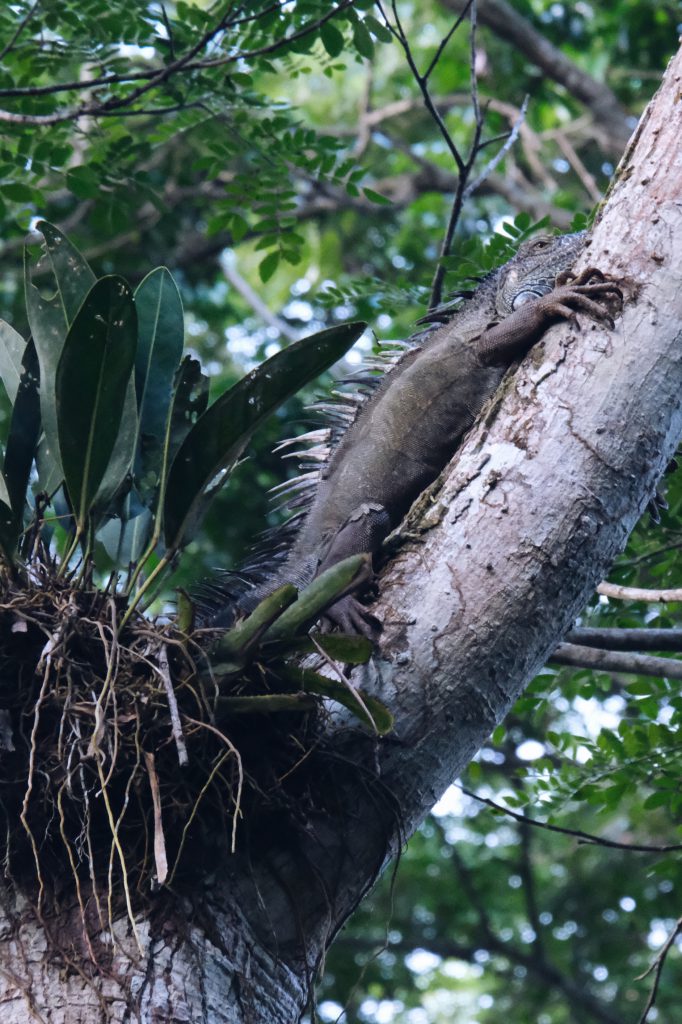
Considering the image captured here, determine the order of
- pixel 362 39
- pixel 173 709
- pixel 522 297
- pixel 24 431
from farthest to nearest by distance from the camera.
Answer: pixel 362 39
pixel 522 297
pixel 24 431
pixel 173 709

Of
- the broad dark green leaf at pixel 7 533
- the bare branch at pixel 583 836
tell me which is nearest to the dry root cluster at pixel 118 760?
the broad dark green leaf at pixel 7 533

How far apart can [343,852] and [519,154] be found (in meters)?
10.1

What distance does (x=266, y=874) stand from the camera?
2254 mm

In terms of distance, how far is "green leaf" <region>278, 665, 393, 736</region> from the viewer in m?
2.18

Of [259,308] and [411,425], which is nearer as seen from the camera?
[411,425]

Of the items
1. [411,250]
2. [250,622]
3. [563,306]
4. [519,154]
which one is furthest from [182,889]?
[519,154]

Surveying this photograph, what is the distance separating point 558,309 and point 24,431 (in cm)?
146

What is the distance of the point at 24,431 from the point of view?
288 cm

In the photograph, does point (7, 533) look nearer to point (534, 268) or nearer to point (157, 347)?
point (157, 347)

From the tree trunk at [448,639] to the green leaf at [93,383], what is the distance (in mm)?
771

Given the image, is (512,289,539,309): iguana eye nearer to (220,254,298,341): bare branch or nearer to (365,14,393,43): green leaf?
(365,14,393,43): green leaf

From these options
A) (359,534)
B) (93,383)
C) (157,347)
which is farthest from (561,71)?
(93,383)

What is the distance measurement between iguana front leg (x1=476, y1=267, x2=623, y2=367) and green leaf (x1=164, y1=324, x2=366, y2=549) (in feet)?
2.08

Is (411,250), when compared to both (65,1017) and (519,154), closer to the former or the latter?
(519,154)
